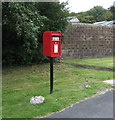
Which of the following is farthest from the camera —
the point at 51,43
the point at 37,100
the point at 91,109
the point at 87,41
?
the point at 87,41

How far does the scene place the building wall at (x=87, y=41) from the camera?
478 inches

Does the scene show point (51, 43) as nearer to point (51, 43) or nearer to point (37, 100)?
point (51, 43)

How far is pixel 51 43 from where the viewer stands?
4.20 meters

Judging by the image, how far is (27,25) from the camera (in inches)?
246

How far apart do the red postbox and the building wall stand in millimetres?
7472

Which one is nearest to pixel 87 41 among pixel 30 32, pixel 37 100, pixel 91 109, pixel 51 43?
pixel 30 32

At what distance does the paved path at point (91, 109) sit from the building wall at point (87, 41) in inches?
323

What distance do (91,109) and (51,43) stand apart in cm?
186

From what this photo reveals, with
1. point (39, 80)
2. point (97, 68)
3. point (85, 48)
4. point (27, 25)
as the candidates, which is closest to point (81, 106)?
point (39, 80)

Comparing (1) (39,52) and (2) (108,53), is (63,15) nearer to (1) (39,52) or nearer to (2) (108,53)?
(1) (39,52)

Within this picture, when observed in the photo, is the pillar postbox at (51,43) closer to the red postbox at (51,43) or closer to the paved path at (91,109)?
Answer: the red postbox at (51,43)

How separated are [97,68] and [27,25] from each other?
4.13 meters

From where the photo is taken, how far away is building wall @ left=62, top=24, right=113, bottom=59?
1215cm

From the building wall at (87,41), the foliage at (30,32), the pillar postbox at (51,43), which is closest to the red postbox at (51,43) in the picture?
the pillar postbox at (51,43)
